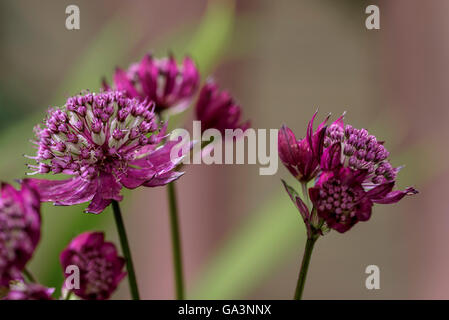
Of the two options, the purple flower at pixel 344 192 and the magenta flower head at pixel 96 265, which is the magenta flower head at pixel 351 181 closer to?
the purple flower at pixel 344 192

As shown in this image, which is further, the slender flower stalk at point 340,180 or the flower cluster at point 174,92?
the flower cluster at point 174,92

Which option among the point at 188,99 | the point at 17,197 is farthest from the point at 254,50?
the point at 17,197

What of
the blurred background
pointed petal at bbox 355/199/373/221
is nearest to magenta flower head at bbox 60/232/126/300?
pointed petal at bbox 355/199/373/221

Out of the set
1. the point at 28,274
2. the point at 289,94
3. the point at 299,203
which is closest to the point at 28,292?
the point at 28,274

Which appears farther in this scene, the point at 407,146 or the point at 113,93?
the point at 407,146

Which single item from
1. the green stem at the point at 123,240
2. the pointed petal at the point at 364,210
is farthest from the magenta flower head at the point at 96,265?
the pointed petal at the point at 364,210

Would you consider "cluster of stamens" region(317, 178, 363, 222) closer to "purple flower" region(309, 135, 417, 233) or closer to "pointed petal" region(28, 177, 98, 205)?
"purple flower" region(309, 135, 417, 233)

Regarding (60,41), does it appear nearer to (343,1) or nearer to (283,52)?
(283,52)
